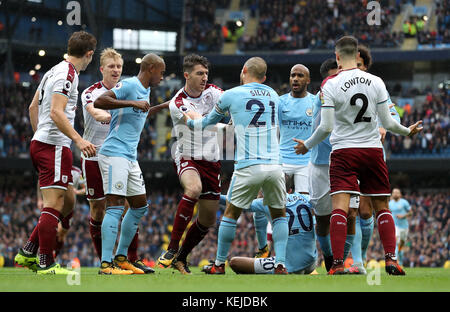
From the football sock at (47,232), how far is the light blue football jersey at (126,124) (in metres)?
0.93

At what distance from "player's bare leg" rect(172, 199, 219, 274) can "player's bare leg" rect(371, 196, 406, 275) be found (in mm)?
2245

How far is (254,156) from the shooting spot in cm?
769

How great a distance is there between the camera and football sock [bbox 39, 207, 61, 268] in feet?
25.2

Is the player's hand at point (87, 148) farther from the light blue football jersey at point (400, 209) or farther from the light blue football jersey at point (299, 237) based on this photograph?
the light blue football jersey at point (400, 209)

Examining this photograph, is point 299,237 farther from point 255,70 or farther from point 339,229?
point 255,70

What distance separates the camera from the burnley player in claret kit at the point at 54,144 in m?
7.68

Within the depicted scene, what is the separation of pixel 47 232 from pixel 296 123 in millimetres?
4300

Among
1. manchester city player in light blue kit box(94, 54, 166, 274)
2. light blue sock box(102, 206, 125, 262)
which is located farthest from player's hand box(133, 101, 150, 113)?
light blue sock box(102, 206, 125, 262)

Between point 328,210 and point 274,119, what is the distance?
64.2 inches

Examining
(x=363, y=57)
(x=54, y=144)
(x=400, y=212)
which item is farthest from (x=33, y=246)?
(x=400, y=212)

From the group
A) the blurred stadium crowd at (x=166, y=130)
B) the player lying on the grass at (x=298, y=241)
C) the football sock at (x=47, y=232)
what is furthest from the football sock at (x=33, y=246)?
the blurred stadium crowd at (x=166, y=130)
